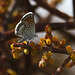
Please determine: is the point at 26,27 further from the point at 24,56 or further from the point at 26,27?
the point at 24,56

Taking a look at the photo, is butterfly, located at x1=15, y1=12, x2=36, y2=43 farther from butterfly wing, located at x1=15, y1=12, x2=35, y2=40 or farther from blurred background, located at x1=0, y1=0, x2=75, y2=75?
blurred background, located at x1=0, y1=0, x2=75, y2=75

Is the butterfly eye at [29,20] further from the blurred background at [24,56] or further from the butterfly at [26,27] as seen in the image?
the blurred background at [24,56]

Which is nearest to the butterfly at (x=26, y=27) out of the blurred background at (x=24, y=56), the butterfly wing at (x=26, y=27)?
the butterfly wing at (x=26, y=27)

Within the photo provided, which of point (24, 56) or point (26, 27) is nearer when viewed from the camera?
point (26, 27)

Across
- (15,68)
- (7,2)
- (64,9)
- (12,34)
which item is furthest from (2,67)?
(64,9)

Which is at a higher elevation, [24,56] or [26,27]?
[26,27]

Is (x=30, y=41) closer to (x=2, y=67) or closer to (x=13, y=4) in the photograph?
(x=2, y=67)

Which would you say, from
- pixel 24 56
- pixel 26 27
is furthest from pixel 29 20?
pixel 24 56
